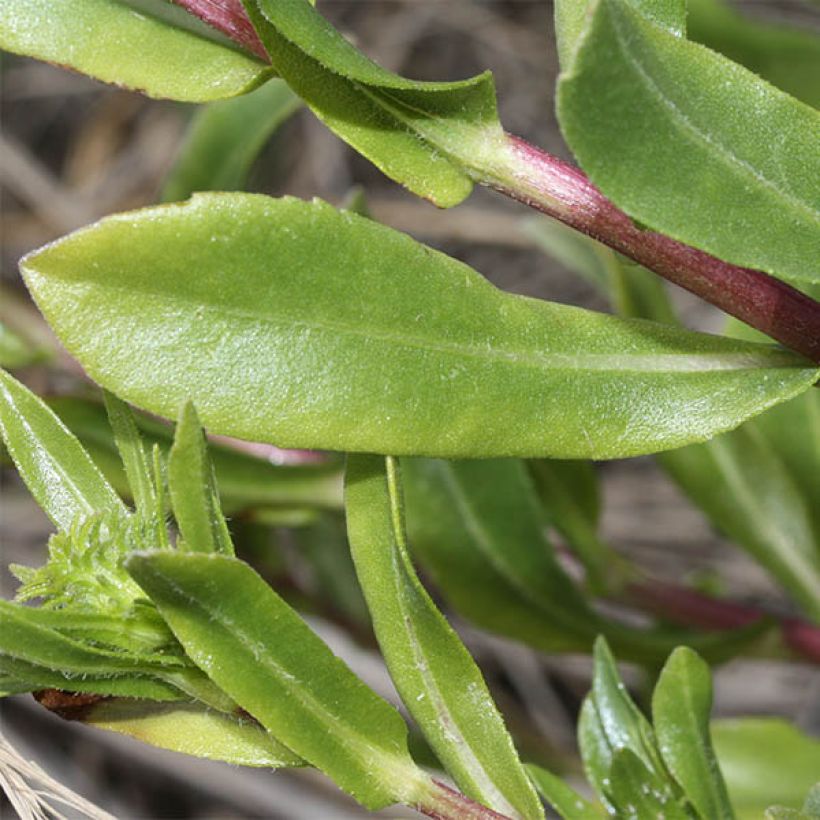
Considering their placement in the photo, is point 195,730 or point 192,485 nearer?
point 192,485

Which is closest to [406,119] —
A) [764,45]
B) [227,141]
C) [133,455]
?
[133,455]

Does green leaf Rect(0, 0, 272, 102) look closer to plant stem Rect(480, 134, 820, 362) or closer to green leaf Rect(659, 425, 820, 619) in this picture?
plant stem Rect(480, 134, 820, 362)

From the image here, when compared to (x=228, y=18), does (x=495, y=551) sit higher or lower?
higher

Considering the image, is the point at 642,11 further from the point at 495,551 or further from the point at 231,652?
the point at 495,551

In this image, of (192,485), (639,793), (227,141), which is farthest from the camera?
(227,141)

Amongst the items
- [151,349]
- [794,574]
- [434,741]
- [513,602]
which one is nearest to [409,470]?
[513,602]

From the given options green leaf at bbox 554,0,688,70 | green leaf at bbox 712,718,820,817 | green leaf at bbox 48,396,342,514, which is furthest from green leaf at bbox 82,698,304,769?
green leaf at bbox 712,718,820,817

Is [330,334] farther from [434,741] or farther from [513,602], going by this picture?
[513,602]
